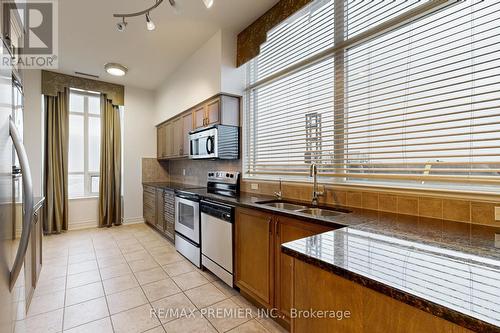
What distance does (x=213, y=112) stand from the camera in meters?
3.16

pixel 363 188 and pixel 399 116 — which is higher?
pixel 399 116

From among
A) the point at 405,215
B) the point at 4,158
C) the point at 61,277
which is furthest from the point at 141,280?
the point at 405,215

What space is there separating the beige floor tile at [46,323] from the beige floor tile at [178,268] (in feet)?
3.39

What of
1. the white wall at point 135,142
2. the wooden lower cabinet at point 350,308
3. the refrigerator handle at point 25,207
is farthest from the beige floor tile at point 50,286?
the wooden lower cabinet at point 350,308

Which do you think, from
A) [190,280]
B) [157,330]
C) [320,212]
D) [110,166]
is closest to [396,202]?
[320,212]

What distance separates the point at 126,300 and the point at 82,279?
0.82 metres

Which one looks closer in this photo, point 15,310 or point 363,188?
point 15,310

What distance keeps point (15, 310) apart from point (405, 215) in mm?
2116

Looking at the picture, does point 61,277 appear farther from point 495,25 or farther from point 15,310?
point 495,25

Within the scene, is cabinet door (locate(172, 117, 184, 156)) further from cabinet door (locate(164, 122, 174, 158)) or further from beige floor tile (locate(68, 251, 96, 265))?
beige floor tile (locate(68, 251, 96, 265))

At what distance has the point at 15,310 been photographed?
0.92 metres

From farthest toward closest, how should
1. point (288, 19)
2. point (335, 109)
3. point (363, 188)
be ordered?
point (288, 19)
point (335, 109)
point (363, 188)

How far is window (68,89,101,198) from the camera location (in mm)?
4617

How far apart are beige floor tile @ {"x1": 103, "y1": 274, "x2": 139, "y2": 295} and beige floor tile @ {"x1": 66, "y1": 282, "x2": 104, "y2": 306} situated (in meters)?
0.06
